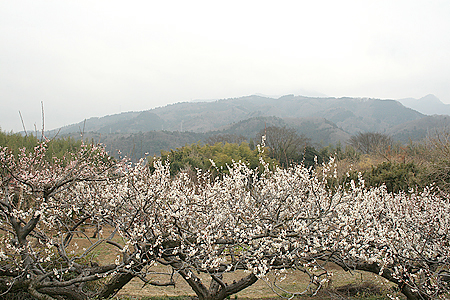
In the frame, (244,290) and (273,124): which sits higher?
(273,124)

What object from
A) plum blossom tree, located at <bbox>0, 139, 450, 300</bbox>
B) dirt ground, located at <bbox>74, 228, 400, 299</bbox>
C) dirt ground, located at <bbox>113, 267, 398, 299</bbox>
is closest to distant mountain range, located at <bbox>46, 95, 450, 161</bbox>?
dirt ground, located at <bbox>74, 228, 400, 299</bbox>

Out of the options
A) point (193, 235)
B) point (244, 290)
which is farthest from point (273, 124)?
point (193, 235)

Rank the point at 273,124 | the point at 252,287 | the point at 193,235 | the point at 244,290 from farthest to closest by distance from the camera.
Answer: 1. the point at 273,124
2. the point at 252,287
3. the point at 244,290
4. the point at 193,235

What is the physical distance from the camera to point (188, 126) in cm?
19138

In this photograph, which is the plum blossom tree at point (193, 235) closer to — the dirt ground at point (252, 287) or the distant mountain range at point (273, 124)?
the dirt ground at point (252, 287)

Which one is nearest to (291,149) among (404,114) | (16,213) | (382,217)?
(382,217)

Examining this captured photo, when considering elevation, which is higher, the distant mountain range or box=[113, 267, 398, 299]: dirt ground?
the distant mountain range

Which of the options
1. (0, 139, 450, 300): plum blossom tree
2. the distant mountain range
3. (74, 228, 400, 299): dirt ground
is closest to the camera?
(0, 139, 450, 300): plum blossom tree

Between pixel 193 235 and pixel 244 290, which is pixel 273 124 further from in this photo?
pixel 193 235

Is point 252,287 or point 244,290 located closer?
point 244,290

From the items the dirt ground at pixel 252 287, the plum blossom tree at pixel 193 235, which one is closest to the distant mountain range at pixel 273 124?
the dirt ground at pixel 252 287

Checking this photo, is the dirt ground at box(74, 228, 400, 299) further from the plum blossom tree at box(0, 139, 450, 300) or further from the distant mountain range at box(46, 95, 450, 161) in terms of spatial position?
the distant mountain range at box(46, 95, 450, 161)

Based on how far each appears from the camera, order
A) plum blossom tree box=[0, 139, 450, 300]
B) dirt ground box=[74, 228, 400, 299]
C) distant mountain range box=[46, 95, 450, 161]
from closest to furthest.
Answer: plum blossom tree box=[0, 139, 450, 300], dirt ground box=[74, 228, 400, 299], distant mountain range box=[46, 95, 450, 161]

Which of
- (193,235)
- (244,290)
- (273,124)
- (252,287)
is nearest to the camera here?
(193,235)
